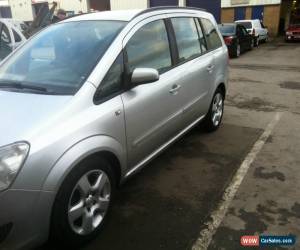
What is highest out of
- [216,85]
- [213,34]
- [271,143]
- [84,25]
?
[84,25]

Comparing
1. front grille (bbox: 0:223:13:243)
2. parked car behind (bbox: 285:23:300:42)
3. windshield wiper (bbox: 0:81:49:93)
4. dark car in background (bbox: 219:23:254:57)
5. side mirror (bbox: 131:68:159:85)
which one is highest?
side mirror (bbox: 131:68:159:85)

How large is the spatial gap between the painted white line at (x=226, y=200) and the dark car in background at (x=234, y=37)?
10433 millimetres

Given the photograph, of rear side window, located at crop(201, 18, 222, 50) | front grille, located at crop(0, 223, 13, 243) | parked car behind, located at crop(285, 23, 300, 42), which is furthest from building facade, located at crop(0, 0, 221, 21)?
front grille, located at crop(0, 223, 13, 243)

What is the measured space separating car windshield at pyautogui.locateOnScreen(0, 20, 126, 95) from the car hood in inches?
5.9

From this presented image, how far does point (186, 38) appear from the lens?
413 centimetres

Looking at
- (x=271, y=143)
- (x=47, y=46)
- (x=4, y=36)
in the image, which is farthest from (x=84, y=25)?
(x=4, y=36)

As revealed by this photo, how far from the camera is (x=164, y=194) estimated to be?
349 cm

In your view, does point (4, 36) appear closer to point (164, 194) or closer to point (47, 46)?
point (47, 46)

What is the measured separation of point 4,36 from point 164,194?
638cm

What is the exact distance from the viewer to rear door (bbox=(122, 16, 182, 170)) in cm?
302

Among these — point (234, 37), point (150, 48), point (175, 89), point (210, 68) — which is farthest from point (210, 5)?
point (150, 48)

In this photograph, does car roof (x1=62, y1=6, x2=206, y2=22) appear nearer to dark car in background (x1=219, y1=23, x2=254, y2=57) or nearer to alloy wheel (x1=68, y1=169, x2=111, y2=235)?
alloy wheel (x1=68, y1=169, x2=111, y2=235)

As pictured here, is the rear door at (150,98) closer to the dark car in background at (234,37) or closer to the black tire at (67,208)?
the black tire at (67,208)

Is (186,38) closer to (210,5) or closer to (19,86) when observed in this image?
(19,86)
